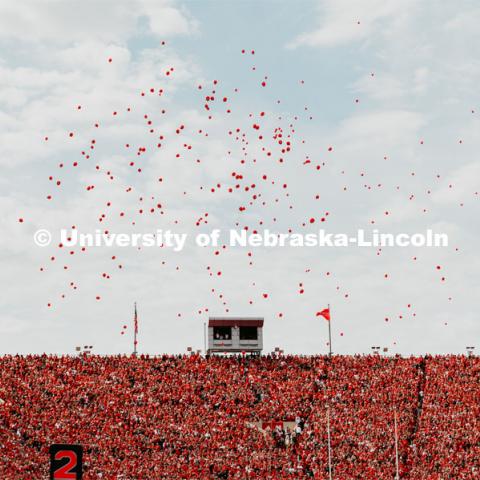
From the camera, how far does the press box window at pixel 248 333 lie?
54438 millimetres

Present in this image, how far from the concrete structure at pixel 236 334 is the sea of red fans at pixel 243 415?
5.65 ft

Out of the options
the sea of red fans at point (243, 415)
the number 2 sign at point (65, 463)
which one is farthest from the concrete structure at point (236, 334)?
the number 2 sign at point (65, 463)

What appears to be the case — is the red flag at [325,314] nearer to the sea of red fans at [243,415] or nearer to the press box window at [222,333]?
the sea of red fans at [243,415]

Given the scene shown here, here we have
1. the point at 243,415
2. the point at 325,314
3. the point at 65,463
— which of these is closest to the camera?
the point at 65,463

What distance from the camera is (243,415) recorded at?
4491cm

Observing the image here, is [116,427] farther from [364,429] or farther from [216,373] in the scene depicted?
[364,429]

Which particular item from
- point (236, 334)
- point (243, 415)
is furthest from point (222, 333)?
point (243, 415)

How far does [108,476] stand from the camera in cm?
3756

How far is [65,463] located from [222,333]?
48347 millimetres

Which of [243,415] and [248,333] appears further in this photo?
[248,333]

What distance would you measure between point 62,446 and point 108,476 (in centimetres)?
3333

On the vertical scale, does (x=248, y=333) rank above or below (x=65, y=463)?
above

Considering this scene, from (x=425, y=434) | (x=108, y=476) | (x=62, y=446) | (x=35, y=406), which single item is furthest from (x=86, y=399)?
(x=62, y=446)

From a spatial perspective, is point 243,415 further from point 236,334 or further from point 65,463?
point 65,463
